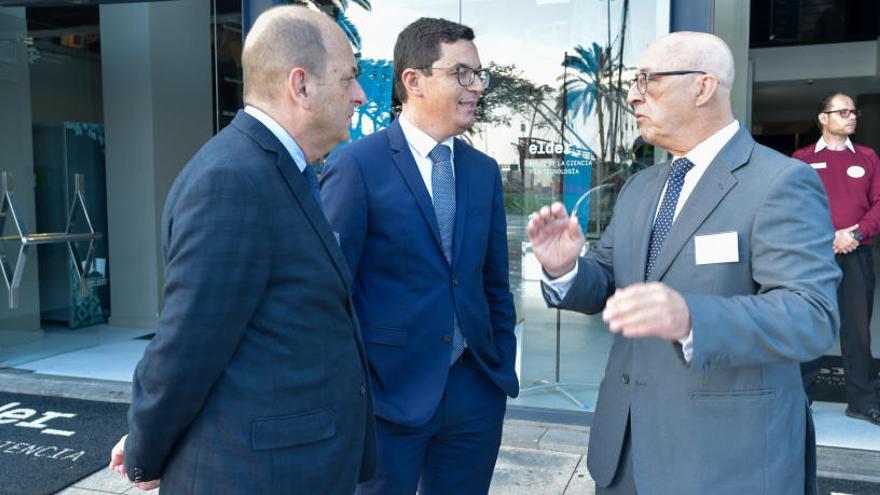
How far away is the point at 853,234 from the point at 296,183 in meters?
4.18

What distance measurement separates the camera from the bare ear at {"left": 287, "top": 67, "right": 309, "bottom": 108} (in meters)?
1.59

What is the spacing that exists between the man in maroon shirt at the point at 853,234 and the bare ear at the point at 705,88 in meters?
3.40

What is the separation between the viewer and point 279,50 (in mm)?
1578

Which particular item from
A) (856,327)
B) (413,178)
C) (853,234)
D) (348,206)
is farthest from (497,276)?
(856,327)

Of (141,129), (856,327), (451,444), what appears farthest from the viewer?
(141,129)

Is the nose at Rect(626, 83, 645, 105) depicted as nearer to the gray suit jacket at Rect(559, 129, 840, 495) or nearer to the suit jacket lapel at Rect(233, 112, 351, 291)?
the gray suit jacket at Rect(559, 129, 840, 495)

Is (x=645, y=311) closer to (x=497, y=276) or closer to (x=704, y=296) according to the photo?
(x=704, y=296)

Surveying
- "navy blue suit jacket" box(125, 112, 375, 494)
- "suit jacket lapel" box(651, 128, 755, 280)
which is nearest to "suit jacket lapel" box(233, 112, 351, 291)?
"navy blue suit jacket" box(125, 112, 375, 494)

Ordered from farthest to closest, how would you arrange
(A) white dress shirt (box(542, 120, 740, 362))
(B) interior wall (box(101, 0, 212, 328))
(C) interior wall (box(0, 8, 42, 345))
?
(B) interior wall (box(101, 0, 212, 328))
(C) interior wall (box(0, 8, 42, 345))
(A) white dress shirt (box(542, 120, 740, 362))

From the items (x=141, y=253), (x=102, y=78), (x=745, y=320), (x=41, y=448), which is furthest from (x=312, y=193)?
(x=102, y=78)

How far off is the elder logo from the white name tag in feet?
13.3

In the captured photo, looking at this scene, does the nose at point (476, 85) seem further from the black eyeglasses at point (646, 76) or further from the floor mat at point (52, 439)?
the floor mat at point (52, 439)

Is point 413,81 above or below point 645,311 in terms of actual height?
above

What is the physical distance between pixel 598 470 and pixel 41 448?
3543mm
